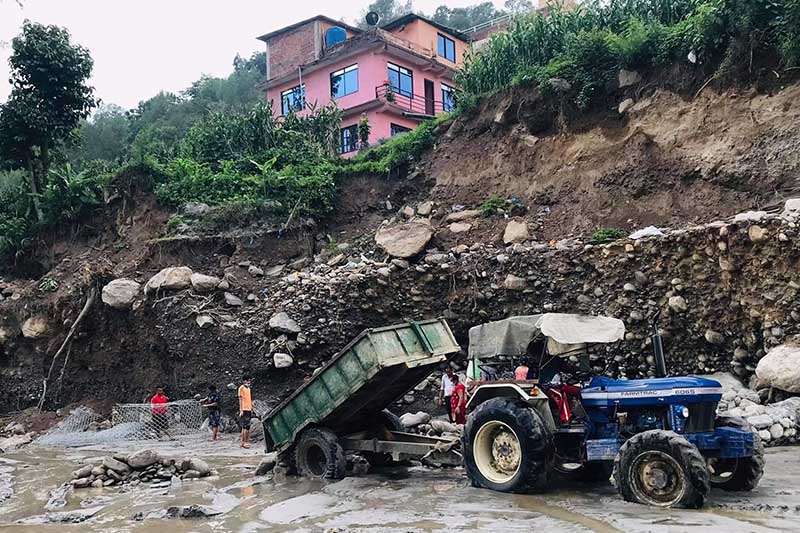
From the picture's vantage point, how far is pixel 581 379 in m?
8.79

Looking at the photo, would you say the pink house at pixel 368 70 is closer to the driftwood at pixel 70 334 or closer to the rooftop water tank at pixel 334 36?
the rooftop water tank at pixel 334 36

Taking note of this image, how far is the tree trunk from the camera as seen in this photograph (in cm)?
2459

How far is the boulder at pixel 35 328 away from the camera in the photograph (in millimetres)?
20922

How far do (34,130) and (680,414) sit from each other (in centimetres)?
2419

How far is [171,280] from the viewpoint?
1884 centimetres

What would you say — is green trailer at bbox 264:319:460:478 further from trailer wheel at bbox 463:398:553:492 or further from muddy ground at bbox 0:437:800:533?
trailer wheel at bbox 463:398:553:492

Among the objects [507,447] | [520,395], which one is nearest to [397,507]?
[507,447]

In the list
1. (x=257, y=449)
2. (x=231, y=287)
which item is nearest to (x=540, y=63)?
(x=231, y=287)

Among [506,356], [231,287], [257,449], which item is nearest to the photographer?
[506,356]

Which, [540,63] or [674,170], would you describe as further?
[540,63]

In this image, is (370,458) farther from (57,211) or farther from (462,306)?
(57,211)

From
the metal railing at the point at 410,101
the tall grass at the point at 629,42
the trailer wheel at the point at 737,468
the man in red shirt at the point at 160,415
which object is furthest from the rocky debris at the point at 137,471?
the metal railing at the point at 410,101

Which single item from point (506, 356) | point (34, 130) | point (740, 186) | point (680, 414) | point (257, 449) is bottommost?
point (257, 449)

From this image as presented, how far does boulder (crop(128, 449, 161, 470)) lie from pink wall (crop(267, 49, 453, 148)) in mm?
22499
